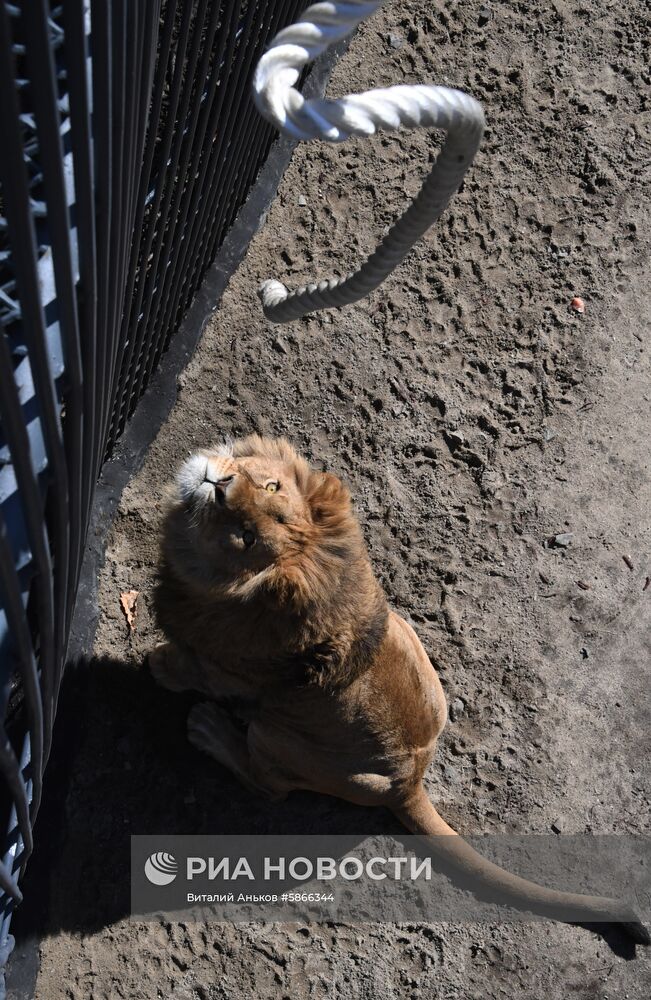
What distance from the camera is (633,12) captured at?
4.99 m

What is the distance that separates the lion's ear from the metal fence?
0.84 m

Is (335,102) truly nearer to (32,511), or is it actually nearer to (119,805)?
(32,511)

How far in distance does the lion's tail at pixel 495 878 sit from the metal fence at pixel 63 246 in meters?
1.72

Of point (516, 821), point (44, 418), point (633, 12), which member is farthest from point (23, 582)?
point (633, 12)

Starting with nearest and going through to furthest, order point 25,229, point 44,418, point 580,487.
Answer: point 25,229, point 44,418, point 580,487

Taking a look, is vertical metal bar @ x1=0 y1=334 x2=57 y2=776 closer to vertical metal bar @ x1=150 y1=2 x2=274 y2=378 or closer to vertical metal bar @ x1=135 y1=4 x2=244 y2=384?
vertical metal bar @ x1=135 y1=4 x2=244 y2=384

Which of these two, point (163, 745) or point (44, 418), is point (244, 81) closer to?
point (44, 418)

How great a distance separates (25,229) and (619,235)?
4308 millimetres

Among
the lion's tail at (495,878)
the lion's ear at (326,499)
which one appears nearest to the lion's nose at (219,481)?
the lion's ear at (326,499)

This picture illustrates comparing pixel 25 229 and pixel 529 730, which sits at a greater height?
pixel 25 229

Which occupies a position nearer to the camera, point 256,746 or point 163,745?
point 256,746

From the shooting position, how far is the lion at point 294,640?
9.07 feet

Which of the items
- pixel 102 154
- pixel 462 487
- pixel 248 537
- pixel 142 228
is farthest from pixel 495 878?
pixel 102 154

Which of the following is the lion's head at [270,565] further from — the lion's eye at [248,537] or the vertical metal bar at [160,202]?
the vertical metal bar at [160,202]
